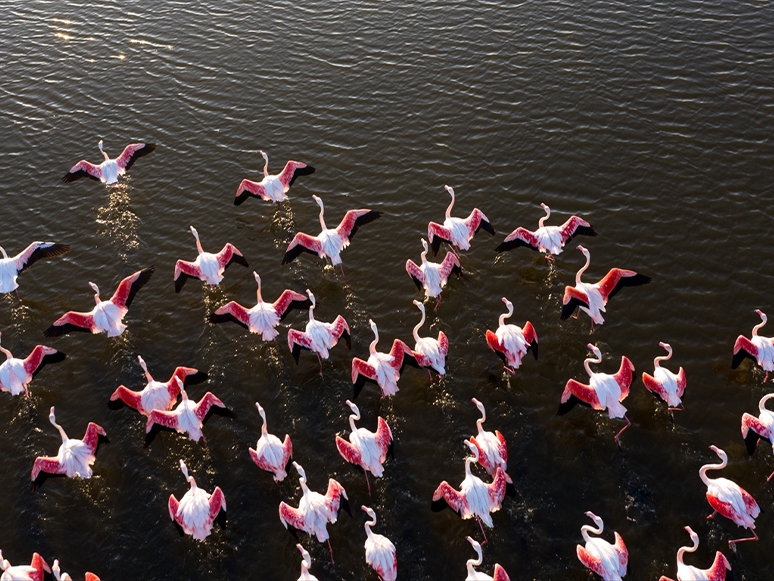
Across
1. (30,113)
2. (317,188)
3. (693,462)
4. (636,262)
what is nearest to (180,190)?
(317,188)

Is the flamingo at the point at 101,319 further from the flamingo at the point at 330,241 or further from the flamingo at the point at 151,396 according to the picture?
the flamingo at the point at 330,241

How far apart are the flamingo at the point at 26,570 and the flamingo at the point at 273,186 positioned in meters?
12.7

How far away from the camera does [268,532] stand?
1653 cm

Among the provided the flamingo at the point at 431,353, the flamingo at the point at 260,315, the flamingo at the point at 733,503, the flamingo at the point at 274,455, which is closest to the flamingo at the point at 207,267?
the flamingo at the point at 260,315

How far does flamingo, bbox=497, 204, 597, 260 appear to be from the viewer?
21.5 meters

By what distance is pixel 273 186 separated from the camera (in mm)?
24234

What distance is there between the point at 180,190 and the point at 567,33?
17.6 meters

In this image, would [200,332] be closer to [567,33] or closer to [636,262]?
[636,262]

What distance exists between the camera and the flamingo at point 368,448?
16719mm

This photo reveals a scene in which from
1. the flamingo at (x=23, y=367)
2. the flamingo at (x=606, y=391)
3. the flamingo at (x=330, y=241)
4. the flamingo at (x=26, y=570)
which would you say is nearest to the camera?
the flamingo at (x=26, y=570)

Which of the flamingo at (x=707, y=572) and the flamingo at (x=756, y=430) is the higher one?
the flamingo at (x=756, y=430)

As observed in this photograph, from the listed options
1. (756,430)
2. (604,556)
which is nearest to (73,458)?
(604,556)

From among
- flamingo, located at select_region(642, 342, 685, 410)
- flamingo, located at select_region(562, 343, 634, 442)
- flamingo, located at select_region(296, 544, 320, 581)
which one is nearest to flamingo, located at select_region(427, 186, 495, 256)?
flamingo, located at select_region(562, 343, 634, 442)

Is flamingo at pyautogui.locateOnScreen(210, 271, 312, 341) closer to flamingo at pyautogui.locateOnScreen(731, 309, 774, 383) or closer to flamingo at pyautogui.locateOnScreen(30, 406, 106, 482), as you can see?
flamingo at pyautogui.locateOnScreen(30, 406, 106, 482)
